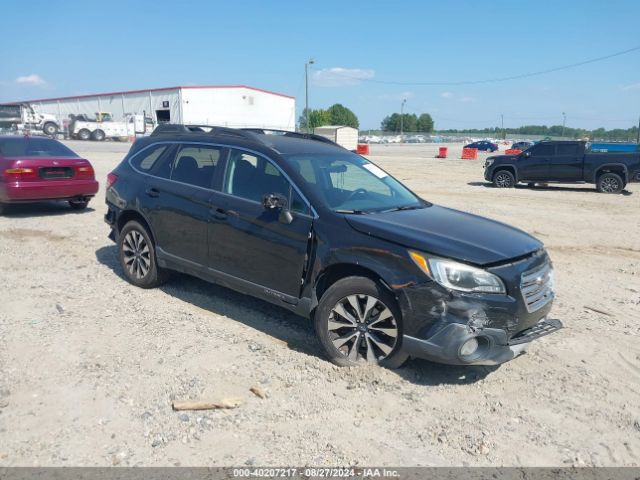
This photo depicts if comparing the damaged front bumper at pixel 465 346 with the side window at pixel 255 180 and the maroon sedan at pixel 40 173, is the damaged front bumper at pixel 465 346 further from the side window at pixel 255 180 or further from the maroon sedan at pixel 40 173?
the maroon sedan at pixel 40 173

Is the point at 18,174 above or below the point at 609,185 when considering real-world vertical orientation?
above

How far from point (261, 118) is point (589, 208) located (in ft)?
182

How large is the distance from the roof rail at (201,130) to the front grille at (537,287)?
8.68ft

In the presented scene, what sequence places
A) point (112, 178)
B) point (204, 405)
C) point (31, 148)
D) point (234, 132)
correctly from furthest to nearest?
1. point (31, 148)
2. point (112, 178)
3. point (234, 132)
4. point (204, 405)

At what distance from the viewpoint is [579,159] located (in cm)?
1761

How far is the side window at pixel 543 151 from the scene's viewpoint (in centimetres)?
1822

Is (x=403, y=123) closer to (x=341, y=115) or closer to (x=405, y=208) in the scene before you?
(x=341, y=115)

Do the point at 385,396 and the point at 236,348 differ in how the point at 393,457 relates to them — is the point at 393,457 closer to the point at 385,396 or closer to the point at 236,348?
the point at 385,396

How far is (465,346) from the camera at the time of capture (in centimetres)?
364

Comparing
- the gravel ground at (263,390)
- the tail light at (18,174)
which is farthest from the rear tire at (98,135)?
the gravel ground at (263,390)

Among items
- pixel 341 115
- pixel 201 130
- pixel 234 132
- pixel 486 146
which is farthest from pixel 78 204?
pixel 341 115

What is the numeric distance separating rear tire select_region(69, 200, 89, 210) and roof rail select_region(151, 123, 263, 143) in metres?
5.56

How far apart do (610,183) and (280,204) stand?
638 inches

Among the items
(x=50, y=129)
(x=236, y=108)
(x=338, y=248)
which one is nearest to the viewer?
(x=338, y=248)
